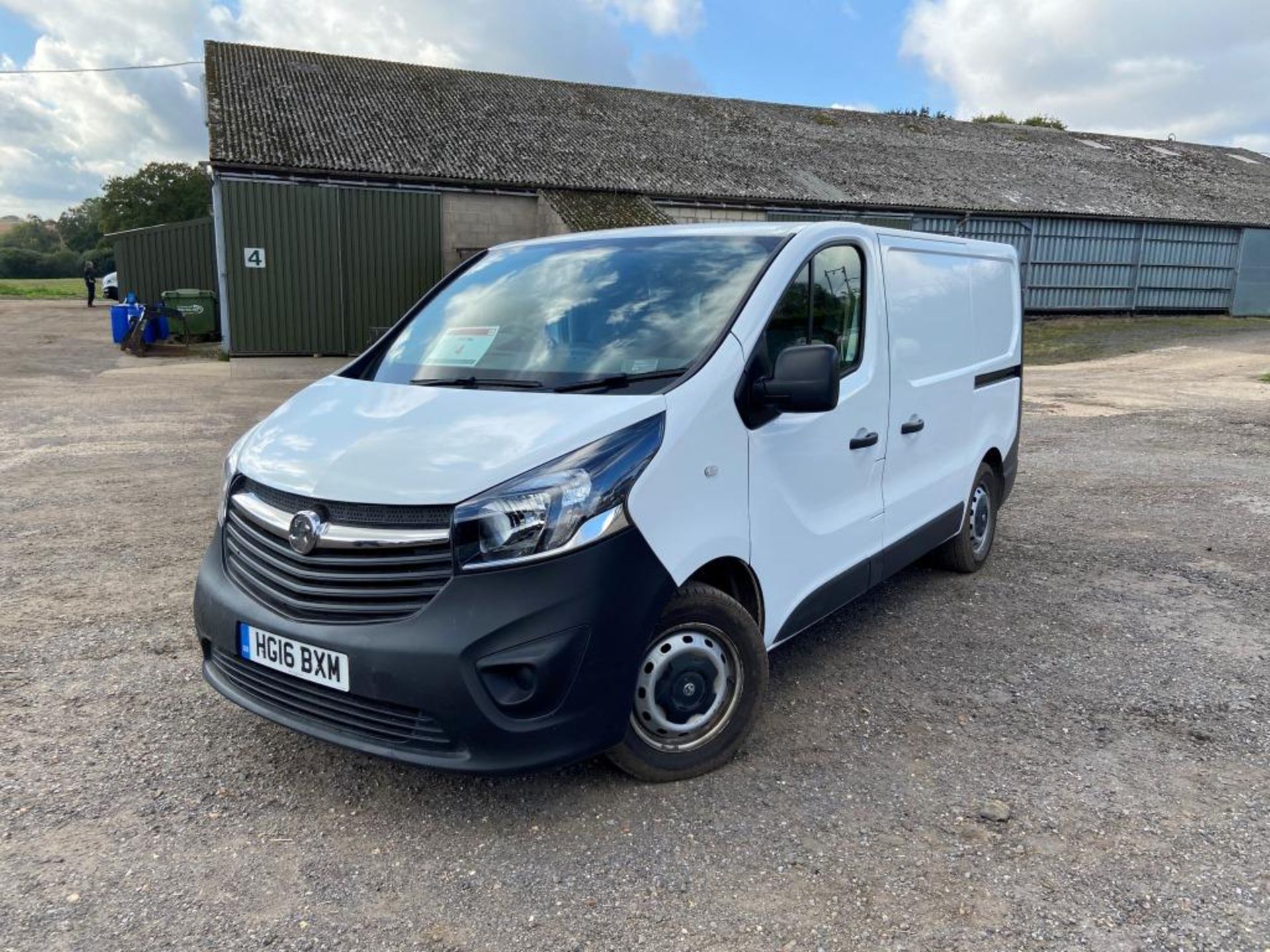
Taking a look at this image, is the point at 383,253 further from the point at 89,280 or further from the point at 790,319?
the point at 89,280

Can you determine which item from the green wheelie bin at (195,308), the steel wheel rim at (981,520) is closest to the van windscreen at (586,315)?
the steel wheel rim at (981,520)

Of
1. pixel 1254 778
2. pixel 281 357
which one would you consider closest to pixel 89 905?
pixel 1254 778

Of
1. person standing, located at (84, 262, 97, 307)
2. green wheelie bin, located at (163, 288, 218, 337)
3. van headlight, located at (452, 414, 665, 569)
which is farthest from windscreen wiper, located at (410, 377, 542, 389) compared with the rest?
person standing, located at (84, 262, 97, 307)

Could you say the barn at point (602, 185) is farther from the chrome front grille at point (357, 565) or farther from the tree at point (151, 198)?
the tree at point (151, 198)

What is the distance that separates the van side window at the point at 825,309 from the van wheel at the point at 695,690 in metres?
0.96

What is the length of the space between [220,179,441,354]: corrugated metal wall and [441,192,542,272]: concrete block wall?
27cm

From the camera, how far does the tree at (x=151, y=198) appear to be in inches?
2379

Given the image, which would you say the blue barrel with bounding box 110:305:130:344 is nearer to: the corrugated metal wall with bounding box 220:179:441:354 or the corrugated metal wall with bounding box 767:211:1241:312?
the corrugated metal wall with bounding box 220:179:441:354

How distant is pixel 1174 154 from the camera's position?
3481cm

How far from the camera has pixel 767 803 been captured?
2.93 metres

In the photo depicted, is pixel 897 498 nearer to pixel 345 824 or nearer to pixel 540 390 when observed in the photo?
pixel 540 390

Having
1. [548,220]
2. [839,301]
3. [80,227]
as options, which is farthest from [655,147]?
[80,227]

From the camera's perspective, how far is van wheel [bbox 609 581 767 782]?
288 centimetres

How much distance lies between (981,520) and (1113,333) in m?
23.3
